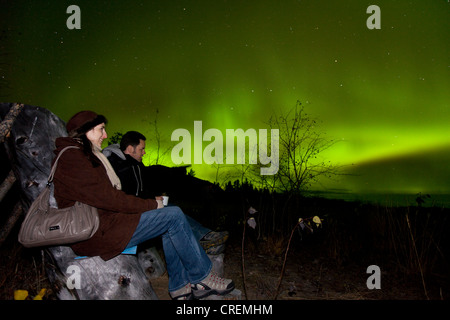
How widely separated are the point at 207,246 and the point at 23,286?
195cm

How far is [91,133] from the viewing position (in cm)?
248

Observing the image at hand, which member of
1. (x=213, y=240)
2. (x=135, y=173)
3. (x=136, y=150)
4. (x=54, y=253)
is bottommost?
(x=213, y=240)

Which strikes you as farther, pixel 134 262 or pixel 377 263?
pixel 377 263

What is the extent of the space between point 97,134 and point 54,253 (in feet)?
3.27

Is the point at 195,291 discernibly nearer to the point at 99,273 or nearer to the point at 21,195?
the point at 99,273

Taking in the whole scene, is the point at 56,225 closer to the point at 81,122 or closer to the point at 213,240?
the point at 81,122

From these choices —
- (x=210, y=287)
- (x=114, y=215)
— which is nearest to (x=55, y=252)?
(x=114, y=215)

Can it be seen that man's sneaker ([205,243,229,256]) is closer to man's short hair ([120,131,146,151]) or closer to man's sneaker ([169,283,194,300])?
man's sneaker ([169,283,194,300])

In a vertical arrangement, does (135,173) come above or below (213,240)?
above

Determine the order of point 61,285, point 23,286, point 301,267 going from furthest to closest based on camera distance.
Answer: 1. point 301,267
2. point 23,286
3. point 61,285

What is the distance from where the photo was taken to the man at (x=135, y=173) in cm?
322

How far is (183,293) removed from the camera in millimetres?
2732
